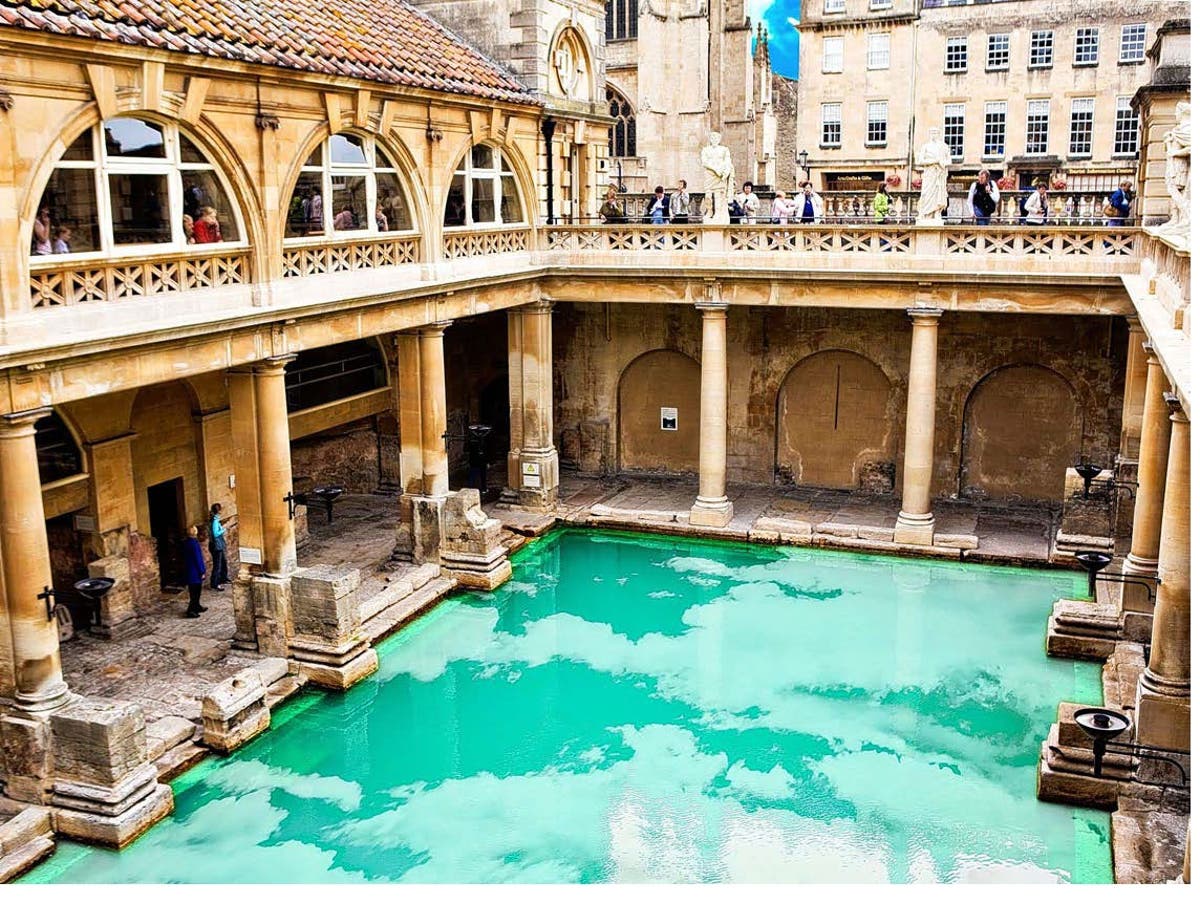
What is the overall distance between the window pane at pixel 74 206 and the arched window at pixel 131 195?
1cm

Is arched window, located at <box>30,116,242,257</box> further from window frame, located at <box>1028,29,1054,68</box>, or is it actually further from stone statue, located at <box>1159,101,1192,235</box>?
window frame, located at <box>1028,29,1054,68</box>

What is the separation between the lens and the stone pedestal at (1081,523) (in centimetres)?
2339

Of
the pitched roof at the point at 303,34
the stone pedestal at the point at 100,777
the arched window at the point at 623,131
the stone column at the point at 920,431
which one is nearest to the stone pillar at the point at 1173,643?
the stone column at the point at 920,431

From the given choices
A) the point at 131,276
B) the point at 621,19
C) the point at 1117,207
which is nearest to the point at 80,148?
the point at 131,276

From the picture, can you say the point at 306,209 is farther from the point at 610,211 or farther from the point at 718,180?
the point at 610,211

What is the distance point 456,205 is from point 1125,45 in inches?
1231

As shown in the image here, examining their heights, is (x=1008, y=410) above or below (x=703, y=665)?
above

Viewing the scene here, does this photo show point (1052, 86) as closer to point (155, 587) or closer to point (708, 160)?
point (708, 160)

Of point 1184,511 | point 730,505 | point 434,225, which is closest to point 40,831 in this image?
point 434,225

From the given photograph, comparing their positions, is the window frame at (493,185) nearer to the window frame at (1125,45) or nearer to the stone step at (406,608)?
the stone step at (406,608)

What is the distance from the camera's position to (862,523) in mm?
26547

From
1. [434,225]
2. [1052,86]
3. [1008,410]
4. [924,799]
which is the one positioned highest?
[1052,86]

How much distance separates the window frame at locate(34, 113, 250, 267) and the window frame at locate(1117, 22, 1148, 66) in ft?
122

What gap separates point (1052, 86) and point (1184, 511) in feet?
114
